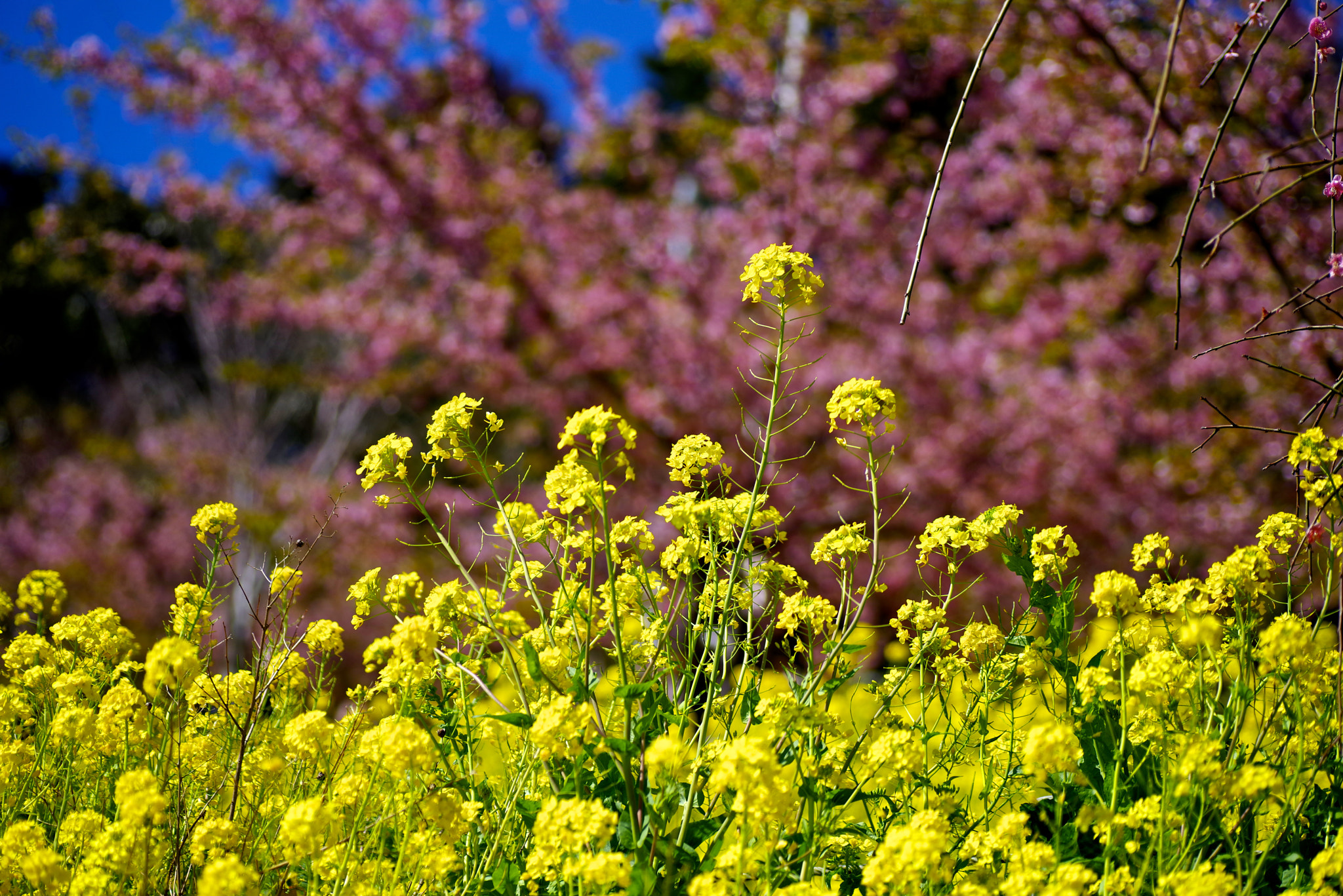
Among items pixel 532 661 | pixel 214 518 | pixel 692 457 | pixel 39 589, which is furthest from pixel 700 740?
pixel 39 589

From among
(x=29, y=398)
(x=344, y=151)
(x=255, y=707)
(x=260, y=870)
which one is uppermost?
(x=29, y=398)

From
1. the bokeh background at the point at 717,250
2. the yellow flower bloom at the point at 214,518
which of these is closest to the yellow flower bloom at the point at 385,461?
the yellow flower bloom at the point at 214,518

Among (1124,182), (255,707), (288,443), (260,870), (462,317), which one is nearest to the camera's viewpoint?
(255,707)

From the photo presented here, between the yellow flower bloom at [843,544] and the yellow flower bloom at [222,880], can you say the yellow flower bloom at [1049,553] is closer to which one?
the yellow flower bloom at [843,544]

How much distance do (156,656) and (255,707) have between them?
1.16ft

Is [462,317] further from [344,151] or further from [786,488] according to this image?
[786,488]

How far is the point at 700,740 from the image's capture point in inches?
58.9

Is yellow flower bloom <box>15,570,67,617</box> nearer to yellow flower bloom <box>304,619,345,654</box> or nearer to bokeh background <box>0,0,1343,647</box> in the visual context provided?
yellow flower bloom <box>304,619,345,654</box>

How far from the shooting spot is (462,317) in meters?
7.37

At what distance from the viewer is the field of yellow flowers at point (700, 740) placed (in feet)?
4.62

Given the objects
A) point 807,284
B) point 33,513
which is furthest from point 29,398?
point 807,284

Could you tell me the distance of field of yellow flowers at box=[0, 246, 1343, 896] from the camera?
1.41m

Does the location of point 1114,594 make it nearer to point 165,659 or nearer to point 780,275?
point 780,275

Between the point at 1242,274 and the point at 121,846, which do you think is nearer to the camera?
the point at 121,846
